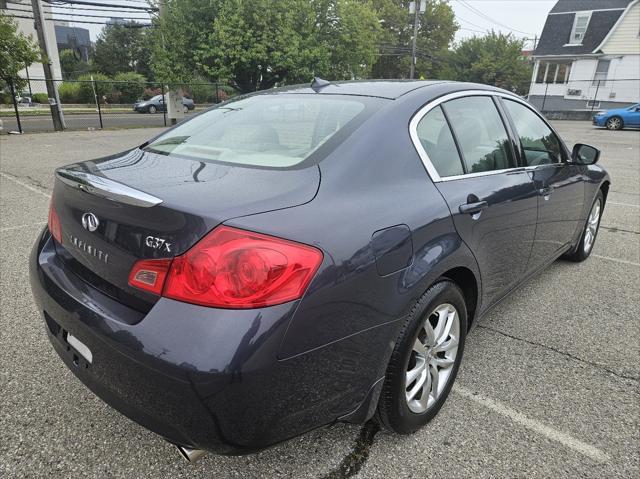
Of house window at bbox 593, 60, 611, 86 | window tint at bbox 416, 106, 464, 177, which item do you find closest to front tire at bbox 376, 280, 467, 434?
window tint at bbox 416, 106, 464, 177

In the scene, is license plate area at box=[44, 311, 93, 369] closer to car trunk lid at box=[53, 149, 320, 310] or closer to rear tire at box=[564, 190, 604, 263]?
car trunk lid at box=[53, 149, 320, 310]

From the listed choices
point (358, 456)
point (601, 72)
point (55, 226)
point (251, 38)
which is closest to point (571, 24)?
point (601, 72)

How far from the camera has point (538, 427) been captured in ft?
7.31

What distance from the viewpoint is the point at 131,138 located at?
1523cm

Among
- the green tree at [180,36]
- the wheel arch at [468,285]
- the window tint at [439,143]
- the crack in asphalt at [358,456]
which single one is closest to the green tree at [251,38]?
the green tree at [180,36]

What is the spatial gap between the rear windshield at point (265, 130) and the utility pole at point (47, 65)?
1582cm

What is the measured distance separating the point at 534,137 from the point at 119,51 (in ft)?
213

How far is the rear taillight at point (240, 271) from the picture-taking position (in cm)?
145

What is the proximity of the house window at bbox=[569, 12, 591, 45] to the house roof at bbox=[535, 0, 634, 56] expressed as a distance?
0.22 metres

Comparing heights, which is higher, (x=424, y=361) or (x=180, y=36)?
(x=180, y=36)

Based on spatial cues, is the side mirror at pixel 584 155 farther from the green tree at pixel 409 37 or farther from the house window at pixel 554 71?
the green tree at pixel 409 37

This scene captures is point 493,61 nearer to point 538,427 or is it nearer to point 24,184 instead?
point 24,184

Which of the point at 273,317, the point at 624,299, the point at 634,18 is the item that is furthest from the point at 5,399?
the point at 634,18

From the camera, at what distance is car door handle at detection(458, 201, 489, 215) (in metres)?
2.21
